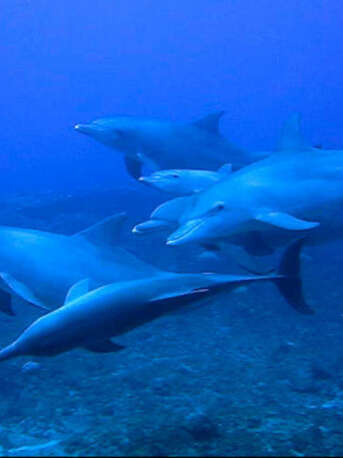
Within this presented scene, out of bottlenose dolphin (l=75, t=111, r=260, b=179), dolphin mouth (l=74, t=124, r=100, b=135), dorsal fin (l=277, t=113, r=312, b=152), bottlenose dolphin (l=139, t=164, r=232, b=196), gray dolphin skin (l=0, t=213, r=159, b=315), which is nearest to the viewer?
gray dolphin skin (l=0, t=213, r=159, b=315)

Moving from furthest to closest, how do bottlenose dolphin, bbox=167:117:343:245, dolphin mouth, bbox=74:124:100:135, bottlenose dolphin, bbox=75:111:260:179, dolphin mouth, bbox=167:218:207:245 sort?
1. dolphin mouth, bbox=74:124:100:135
2. bottlenose dolphin, bbox=75:111:260:179
3. bottlenose dolphin, bbox=167:117:343:245
4. dolphin mouth, bbox=167:218:207:245

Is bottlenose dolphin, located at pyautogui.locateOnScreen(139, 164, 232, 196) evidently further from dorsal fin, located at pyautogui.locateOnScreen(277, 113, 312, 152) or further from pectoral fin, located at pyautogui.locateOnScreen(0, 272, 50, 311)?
pectoral fin, located at pyautogui.locateOnScreen(0, 272, 50, 311)

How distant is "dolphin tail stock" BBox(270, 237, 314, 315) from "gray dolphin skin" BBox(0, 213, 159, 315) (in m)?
1.25

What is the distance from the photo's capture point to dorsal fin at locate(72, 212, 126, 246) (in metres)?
5.41

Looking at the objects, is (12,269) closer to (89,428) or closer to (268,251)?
(89,428)

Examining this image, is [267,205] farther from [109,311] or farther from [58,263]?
[109,311]

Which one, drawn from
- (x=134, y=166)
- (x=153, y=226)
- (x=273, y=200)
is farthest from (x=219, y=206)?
(x=134, y=166)

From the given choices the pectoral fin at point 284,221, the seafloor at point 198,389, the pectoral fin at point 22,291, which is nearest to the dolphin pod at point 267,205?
the pectoral fin at point 284,221

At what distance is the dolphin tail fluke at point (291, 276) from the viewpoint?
4.53 metres

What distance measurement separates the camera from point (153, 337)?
Answer: 22.3 feet

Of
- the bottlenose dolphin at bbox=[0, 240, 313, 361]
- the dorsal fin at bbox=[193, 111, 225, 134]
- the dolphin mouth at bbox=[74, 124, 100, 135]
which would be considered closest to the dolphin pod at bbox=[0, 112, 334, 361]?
the bottlenose dolphin at bbox=[0, 240, 313, 361]

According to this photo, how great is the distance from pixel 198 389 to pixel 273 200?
2399 millimetres

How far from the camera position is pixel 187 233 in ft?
18.1

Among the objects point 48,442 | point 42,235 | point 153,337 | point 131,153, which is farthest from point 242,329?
point 131,153
